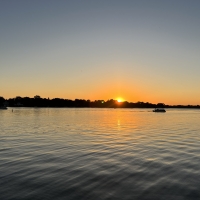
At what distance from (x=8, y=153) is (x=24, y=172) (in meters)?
9.02

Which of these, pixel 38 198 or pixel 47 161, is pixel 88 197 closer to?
pixel 38 198

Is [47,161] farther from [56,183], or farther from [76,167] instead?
[56,183]

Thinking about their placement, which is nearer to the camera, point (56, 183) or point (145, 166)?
point (56, 183)

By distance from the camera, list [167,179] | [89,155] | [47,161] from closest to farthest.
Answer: [167,179] → [47,161] → [89,155]

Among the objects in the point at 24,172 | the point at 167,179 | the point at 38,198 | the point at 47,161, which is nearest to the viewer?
the point at 38,198

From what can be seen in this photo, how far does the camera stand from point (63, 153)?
2641 centimetres

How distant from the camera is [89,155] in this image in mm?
25266

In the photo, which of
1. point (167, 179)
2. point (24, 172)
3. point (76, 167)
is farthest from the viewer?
point (76, 167)

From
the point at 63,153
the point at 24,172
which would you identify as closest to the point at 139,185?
the point at 24,172

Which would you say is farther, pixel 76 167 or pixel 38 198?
pixel 76 167

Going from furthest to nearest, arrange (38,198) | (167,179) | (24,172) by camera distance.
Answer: (24,172), (167,179), (38,198)

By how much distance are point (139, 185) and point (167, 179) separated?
278cm

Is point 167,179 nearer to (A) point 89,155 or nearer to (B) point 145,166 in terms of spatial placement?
(B) point 145,166

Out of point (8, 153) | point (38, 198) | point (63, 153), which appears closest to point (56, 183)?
point (38, 198)
